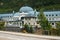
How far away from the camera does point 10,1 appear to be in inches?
2906

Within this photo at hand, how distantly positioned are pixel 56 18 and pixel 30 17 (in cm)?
649

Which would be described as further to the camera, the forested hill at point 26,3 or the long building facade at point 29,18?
the forested hill at point 26,3

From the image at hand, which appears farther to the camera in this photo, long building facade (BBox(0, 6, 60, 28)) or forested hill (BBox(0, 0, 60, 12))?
forested hill (BBox(0, 0, 60, 12))

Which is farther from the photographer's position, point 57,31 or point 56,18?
point 56,18

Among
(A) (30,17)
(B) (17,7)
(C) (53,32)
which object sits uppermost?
(B) (17,7)

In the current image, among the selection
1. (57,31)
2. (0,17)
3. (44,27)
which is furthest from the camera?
(0,17)

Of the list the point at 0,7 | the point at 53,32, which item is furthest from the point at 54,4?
the point at 53,32

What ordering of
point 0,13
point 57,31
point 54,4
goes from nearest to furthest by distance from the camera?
point 57,31, point 0,13, point 54,4

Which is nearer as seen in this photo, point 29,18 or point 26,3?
point 29,18

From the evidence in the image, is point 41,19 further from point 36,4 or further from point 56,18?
point 36,4

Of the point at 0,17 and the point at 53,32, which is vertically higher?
the point at 0,17

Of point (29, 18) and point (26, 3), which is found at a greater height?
point (26, 3)

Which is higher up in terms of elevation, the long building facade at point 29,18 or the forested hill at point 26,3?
the forested hill at point 26,3

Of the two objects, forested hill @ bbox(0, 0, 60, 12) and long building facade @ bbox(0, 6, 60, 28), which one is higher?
forested hill @ bbox(0, 0, 60, 12)
